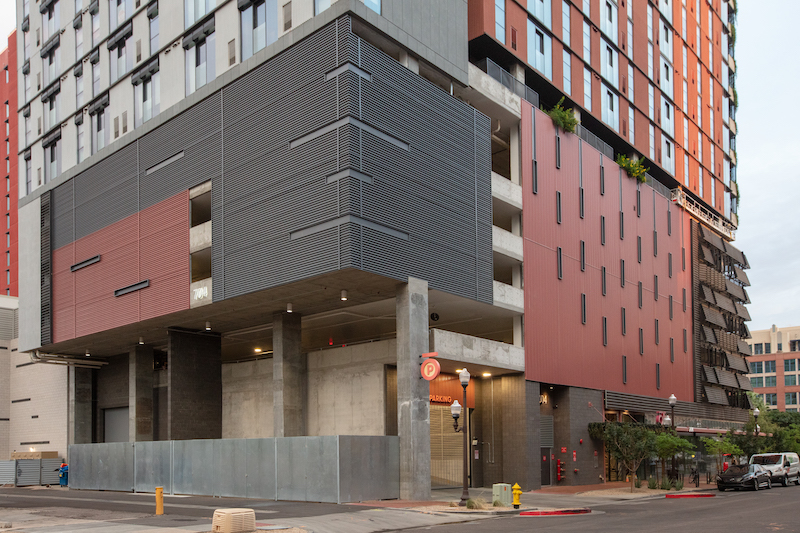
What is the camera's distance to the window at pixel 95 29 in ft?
157

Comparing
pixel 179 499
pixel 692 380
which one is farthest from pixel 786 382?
pixel 179 499

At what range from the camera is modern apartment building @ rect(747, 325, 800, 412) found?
15750 centimetres

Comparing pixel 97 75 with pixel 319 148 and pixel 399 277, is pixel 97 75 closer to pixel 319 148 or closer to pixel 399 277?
pixel 319 148

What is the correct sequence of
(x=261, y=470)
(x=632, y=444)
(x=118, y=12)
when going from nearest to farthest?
1. (x=261, y=470)
2. (x=632, y=444)
3. (x=118, y=12)

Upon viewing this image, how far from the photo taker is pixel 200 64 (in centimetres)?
4012

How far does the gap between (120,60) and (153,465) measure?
23160 millimetres

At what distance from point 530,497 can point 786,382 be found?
14210 cm

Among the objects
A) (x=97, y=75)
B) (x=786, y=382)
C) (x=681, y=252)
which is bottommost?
(x=786, y=382)

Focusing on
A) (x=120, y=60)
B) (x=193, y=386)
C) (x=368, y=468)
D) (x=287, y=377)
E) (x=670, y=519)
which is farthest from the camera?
(x=120, y=60)

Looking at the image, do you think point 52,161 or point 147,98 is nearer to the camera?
point 147,98

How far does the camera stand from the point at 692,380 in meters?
62.7

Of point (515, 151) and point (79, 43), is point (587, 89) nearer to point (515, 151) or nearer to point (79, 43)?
point (515, 151)

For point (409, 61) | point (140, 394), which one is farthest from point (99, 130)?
point (409, 61)

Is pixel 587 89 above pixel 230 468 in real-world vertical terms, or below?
above
